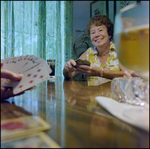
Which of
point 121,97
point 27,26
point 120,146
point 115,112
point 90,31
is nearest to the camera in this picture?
point 120,146

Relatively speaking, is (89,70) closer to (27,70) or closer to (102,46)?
(102,46)

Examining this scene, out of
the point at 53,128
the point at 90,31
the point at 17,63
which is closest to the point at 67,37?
the point at 90,31

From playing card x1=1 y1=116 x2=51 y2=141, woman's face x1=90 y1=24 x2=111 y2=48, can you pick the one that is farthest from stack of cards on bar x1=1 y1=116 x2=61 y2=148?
woman's face x1=90 y1=24 x2=111 y2=48

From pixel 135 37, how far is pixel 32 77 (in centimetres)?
26

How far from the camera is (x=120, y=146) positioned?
20 cm

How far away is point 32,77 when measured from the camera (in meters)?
0.42

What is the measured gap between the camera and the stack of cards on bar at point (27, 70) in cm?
40

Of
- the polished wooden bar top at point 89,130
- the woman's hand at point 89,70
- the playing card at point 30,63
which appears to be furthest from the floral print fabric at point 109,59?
the polished wooden bar top at point 89,130

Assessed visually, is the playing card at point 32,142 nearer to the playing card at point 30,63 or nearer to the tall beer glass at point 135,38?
the tall beer glass at point 135,38

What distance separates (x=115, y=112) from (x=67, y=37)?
344 cm

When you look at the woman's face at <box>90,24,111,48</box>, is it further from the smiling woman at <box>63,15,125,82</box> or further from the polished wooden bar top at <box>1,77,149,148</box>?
the polished wooden bar top at <box>1,77,149,148</box>

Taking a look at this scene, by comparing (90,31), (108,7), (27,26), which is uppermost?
(108,7)

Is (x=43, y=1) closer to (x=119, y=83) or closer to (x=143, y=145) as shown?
(x=119, y=83)

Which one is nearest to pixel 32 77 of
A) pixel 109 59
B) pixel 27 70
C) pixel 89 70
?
pixel 27 70
